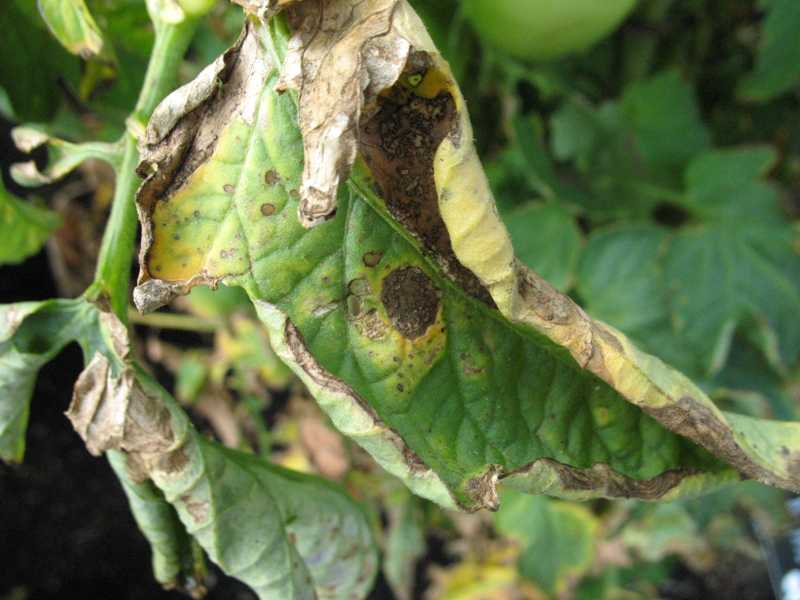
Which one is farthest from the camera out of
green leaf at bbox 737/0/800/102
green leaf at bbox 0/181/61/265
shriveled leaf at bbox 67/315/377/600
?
green leaf at bbox 737/0/800/102

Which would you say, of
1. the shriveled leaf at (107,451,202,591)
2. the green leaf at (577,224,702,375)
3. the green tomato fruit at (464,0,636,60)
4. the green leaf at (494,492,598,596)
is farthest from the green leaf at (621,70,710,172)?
the shriveled leaf at (107,451,202,591)

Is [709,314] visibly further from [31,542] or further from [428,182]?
[31,542]

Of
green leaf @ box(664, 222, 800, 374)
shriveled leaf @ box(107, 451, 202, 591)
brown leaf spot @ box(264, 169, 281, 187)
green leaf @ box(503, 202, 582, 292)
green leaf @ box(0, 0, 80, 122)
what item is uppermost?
green leaf @ box(0, 0, 80, 122)

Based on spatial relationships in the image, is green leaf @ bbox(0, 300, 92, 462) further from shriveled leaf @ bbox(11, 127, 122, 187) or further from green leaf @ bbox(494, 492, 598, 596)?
green leaf @ bbox(494, 492, 598, 596)

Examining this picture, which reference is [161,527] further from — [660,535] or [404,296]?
[660,535]

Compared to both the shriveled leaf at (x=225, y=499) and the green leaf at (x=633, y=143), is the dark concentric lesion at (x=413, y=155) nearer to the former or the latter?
the shriveled leaf at (x=225, y=499)
